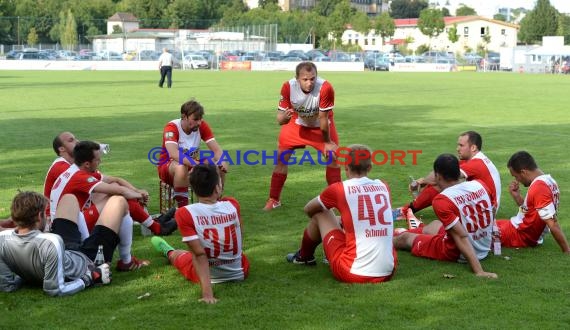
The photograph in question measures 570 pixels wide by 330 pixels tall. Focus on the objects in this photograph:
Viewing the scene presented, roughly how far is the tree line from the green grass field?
68156mm

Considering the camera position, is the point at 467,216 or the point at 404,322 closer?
the point at 404,322

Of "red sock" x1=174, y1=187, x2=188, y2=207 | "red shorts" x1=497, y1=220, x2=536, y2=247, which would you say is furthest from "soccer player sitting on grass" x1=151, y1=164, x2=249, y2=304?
"red shorts" x1=497, y1=220, x2=536, y2=247

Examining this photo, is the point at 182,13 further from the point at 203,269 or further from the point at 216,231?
the point at 203,269

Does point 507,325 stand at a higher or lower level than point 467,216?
lower

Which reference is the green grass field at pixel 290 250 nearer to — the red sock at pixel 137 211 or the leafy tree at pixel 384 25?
the red sock at pixel 137 211

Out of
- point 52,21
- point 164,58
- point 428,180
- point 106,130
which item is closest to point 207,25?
point 52,21

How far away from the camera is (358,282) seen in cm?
630

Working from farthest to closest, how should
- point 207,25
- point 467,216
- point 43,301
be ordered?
point 207,25 < point 467,216 < point 43,301

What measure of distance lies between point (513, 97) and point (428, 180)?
23.3 meters

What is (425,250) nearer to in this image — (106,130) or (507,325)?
(507,325)

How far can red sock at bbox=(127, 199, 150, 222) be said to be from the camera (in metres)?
7.55

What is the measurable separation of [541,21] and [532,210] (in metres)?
124

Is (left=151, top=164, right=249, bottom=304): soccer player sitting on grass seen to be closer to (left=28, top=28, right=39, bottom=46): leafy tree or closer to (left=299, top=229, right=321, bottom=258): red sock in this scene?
(left=299, top=229, right=321, bottom=258): red sock

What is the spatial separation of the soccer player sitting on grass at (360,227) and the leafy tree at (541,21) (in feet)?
409
